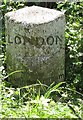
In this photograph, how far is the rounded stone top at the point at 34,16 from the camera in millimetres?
5336

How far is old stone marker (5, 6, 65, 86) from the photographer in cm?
533

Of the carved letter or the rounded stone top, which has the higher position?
the rounded stone top

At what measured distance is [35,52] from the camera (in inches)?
212

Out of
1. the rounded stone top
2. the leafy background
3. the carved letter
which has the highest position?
the rounded stone top

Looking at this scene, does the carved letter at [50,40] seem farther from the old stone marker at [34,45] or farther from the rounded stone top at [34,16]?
the rounded stone top at [34,16]

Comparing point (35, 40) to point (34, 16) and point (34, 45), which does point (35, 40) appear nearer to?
point (34, 45)

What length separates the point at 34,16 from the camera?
5473 mm

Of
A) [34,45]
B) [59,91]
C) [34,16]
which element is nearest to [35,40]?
[34,45]

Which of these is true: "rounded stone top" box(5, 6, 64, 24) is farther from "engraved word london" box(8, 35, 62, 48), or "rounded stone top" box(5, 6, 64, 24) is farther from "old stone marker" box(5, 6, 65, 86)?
"engraved word london" box(8, 35, 62, 48)

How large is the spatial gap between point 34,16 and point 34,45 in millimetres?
370

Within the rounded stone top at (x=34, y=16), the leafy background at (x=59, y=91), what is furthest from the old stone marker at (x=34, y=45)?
the leafy background at (x=59, y=91)

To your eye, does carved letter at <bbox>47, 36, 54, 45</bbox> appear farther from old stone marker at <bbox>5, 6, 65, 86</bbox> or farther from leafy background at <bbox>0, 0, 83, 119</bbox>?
leafy background at <bbox>0, 0, 83, 119</bbox>

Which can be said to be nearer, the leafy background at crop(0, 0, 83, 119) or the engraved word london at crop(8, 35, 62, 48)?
the leafy background at crop(0, 0, 83, 119)

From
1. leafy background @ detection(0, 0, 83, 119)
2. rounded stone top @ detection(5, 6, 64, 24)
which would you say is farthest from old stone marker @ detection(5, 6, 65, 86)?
leafy background @ detection(0, 0, 83, 119)
